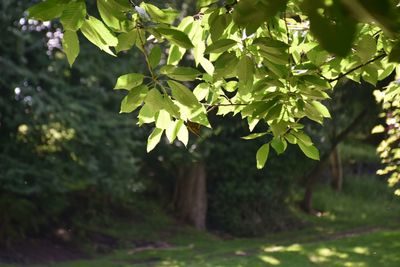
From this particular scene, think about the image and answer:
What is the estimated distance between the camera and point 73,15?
1.29 meters

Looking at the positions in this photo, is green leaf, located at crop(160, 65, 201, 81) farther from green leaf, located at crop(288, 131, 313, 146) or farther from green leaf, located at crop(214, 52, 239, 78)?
green leaf, located at crop(288, 131, 313, 146)

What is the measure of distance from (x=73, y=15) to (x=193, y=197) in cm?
1478

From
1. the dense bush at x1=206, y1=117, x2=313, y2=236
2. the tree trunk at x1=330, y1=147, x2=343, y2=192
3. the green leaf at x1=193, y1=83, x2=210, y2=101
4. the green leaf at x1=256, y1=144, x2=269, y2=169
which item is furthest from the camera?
the tree trunk at x1=330, y1=147, x2=343, y2=192

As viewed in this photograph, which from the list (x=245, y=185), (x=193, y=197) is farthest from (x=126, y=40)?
(x=193, y=197)

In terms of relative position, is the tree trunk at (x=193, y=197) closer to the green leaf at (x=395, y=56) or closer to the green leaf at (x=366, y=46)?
the green leaf at (x=366, y=46)

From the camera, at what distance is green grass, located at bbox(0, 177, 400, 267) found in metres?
9.28

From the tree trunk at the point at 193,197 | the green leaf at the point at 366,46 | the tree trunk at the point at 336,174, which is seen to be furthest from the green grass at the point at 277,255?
the tree trunk at the point at 336,174

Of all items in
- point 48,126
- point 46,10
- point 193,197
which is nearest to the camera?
point 46,10

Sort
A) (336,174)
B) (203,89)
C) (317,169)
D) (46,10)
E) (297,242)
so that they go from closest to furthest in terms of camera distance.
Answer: (46,10), (203,89), (297,242), (317,169), (336,174)

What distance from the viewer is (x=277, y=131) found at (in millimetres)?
1704

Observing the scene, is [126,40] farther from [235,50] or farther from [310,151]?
[310,151]

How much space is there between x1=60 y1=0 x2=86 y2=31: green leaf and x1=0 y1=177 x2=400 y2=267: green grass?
7920 millimetres

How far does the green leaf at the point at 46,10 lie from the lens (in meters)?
1.19

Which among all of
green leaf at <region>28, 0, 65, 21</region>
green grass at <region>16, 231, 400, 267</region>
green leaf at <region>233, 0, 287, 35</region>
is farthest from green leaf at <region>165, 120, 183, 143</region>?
green grass at <region>16, 231, 400, 267</region>
